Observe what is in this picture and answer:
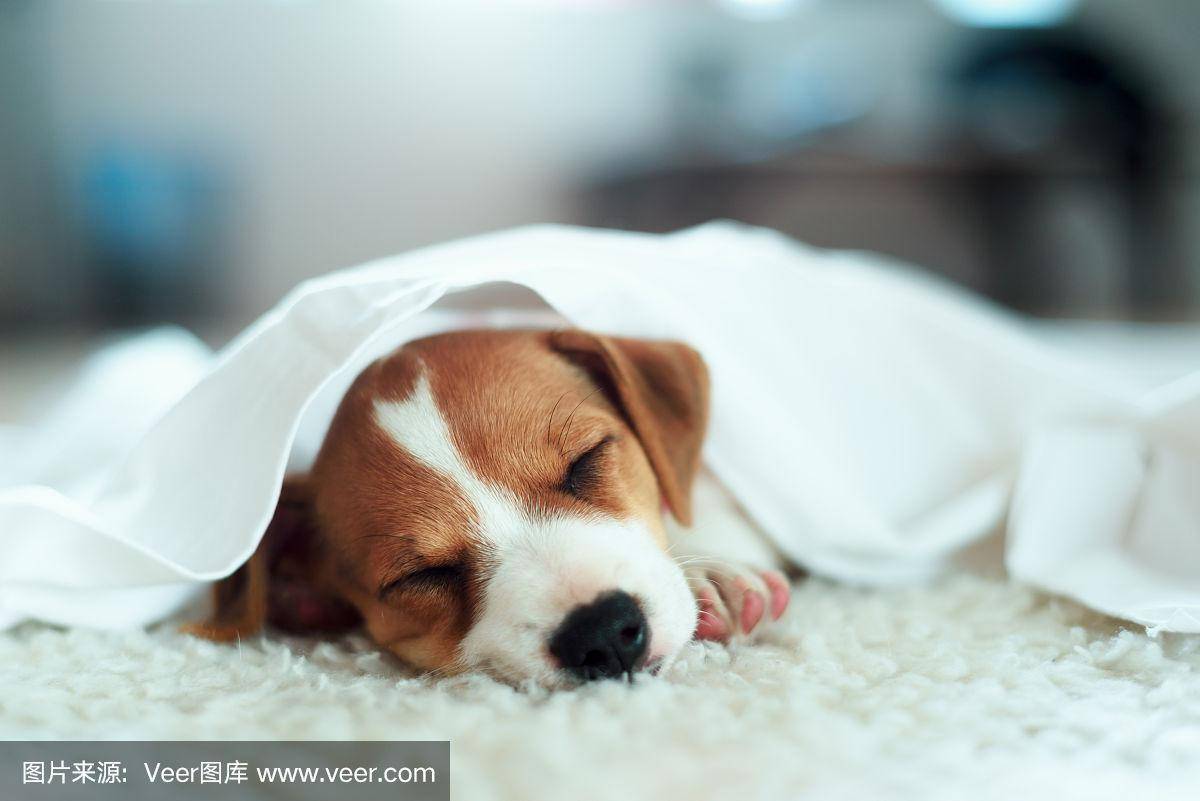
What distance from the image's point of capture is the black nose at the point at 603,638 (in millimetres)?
1077

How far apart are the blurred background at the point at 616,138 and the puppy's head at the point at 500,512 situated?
5.07 metres

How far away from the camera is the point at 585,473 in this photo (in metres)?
1.30

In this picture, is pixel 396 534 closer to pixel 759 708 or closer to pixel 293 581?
pixel 293 581

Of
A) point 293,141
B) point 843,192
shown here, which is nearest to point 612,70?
point 843,192

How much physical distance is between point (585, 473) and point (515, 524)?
140 mm

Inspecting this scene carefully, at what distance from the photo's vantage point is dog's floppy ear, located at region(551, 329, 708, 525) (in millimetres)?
1385

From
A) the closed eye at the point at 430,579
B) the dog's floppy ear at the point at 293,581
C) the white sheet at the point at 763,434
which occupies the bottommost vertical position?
the dog's floppy ear at the point at 293,581

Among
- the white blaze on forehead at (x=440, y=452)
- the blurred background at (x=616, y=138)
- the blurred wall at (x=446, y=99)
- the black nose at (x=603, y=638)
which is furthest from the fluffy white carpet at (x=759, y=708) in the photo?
the blurred wall at (x=446, y=99)

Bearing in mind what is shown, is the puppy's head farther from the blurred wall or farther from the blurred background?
the blurred wall

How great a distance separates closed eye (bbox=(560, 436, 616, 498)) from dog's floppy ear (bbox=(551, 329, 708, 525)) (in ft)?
0.29

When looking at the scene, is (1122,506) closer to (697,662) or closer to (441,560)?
(697,662)

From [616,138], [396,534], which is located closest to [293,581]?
[396,534]

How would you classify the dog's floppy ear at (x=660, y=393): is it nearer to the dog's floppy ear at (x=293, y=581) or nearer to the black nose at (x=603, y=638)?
Answer: the black nose at (x=603, y=638)

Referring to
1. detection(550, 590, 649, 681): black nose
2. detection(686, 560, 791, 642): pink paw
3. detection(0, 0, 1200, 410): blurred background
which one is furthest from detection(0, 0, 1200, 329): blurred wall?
detection(550, 590, 649, 681): black nose
